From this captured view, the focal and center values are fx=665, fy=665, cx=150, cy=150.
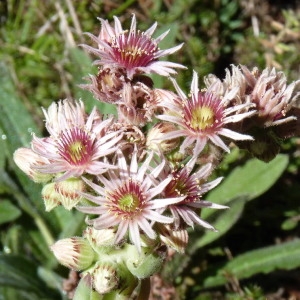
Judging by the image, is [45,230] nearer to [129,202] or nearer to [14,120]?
[14,120]

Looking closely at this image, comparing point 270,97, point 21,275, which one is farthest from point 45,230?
point 270,97

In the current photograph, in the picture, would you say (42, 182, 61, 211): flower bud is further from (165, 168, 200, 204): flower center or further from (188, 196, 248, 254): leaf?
(188, 196, 248, 254): leaf

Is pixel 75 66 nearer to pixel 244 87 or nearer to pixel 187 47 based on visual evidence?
pixel 187 47

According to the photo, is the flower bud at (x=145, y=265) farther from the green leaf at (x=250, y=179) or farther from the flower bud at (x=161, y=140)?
the green leaf at (x=250, y=179)

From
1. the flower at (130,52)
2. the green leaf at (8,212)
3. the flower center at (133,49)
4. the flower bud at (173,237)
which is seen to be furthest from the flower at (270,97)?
the green leaf at (8,212)

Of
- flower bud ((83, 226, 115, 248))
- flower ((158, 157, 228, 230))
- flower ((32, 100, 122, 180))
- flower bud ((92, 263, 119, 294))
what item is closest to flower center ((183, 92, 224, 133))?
flower ((158, 157, 228, 230))

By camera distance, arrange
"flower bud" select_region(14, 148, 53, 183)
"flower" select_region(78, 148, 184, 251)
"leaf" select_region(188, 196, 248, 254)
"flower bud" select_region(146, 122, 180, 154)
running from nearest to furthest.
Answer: "flower" select_region(78, 148, 184, 251) → "flower bud" select_region(146, 122, 180, 154) → "flower bud" select_region(14, 148, 53, 183) → "leaf" select_region(188, 196, 248, 254)
